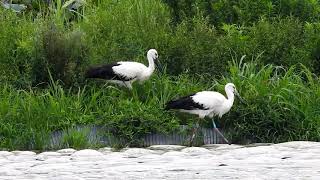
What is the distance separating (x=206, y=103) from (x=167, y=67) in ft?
6.61

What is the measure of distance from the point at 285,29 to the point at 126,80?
7.87ft

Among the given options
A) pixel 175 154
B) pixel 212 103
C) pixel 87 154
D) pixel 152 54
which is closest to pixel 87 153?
pixel 87 154

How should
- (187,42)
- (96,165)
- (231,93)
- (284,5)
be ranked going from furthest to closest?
1. (284,5)
2. (187,42)
3. (231,93)
4. (96,165)

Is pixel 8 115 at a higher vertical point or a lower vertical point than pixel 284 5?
lower

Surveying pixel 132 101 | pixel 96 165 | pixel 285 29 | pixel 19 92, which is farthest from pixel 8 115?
pixel 285 29

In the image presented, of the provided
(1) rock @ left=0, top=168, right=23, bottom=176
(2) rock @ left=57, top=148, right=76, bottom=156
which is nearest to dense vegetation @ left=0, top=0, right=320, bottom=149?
(2) rock @ left=57, top=148, right=76, bottom=156

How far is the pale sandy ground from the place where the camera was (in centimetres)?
787

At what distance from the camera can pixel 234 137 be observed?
11117mm

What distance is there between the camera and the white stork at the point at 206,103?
35.4 feet

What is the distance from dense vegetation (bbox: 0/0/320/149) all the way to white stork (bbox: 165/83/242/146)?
308 mm

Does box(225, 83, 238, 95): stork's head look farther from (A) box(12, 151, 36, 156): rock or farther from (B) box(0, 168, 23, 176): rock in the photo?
(B) box(0, 168, 23, 176): rock

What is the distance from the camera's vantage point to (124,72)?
1170 cm

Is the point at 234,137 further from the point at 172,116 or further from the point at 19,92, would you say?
the point at 19,92

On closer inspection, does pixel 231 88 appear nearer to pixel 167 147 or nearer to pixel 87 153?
pixel 167 147
